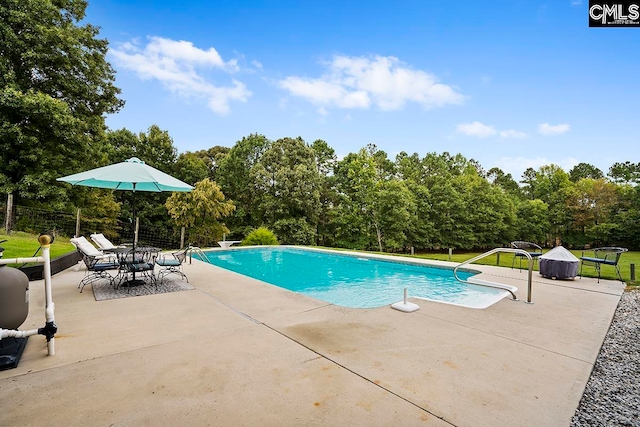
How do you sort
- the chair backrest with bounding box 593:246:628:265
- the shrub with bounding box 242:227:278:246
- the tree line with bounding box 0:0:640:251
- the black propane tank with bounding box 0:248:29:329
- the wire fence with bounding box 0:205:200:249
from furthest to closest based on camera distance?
the shrub with bounding box 242:227:278:246 < the tree line with bounding box 0:0:640:251 < the wire fence with bounding box 0:205:200:249 < the chair backrest with bounding box 593:246:628:265 < the black propane tank with bounding box 0:248:29:329

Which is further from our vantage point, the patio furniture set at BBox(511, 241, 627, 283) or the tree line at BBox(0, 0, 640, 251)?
the tree line at BBox(0, 0, 640, 251)

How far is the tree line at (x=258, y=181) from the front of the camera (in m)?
10.6

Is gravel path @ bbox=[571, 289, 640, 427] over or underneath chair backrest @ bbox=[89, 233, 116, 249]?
underneath

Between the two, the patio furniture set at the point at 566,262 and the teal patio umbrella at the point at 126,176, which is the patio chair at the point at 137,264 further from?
the patio furniture set at the point at 566,262

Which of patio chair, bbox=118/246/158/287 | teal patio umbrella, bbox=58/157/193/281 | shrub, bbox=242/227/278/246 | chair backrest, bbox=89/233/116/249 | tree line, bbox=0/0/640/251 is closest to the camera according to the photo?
teal patio umbrella, bbox=58/157/193/281

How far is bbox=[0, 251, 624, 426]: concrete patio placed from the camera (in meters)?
1.87

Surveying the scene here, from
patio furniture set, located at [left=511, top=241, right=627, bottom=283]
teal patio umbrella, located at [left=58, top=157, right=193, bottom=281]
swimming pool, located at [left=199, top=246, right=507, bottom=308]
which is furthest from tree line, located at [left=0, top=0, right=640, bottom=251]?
patio furniture set, located at [left=511, top=241, right=627, bottom=283]

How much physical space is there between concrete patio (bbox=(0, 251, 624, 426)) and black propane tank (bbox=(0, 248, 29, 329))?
349mm

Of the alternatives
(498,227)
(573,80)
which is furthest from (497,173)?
(573,80)

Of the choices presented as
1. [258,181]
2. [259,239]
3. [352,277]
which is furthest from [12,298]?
[258,181]

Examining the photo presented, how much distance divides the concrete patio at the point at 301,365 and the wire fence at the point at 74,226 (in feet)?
12.1

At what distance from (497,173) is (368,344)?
3715cm

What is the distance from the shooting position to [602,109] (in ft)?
39.4

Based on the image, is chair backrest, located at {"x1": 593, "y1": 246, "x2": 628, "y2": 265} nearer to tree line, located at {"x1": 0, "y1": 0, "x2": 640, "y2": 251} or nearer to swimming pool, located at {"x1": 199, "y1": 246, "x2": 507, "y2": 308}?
swimming pool, located at {"x1": 199, "y1": 246, "x2": 507, "y2": 308}
